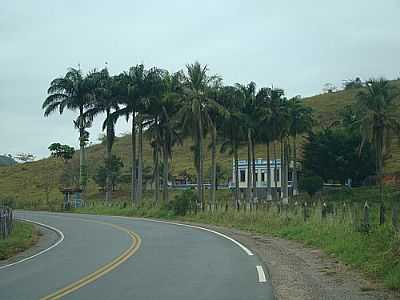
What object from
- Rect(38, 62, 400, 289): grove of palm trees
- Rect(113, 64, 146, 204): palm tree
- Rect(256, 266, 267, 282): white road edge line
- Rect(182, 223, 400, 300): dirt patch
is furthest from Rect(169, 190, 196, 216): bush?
Rect(256, 266, 267, 282): white road edge line

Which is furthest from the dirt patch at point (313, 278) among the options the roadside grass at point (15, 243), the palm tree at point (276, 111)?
the palm tree at point (276, 111)

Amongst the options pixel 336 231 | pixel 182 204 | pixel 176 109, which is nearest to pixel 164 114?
pixel 176 109

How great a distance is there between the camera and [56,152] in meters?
75.3

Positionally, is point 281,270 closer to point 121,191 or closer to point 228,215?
point 228,215

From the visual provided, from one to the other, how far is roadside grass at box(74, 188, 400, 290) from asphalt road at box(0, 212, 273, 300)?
246 centimetres

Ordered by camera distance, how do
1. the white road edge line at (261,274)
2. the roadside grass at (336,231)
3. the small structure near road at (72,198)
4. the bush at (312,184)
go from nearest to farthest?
1. the white road edge line at (261,274)
2. the roadside grass at (336,231)
3. the small structure near road at (72,198)
4. the bush at (312,184)

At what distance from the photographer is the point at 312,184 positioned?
71188 millimetres

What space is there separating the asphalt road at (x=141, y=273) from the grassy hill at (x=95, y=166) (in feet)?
184

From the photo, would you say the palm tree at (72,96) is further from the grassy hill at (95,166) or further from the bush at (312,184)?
the bush at (312,184)

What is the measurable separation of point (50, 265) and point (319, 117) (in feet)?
371

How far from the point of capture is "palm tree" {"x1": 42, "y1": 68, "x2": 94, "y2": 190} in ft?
205

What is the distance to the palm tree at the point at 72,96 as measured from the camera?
62562 millimetres

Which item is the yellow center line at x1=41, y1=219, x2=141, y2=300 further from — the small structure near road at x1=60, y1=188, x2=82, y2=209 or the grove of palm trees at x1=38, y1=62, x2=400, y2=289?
the small structure near road at x1=60, y1=188, x2=82, y2=209

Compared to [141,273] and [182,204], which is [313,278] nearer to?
[141,273]
